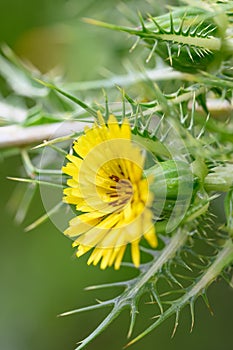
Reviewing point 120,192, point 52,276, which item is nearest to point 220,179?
point 120,192

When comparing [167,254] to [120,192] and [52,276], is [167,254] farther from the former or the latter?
[52,276]

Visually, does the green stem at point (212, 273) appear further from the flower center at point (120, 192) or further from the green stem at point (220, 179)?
the flower center at point (120, 192)

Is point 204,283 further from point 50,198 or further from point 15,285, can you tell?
point 15,285

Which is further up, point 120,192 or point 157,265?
point 120,192

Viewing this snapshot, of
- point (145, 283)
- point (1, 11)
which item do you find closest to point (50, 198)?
point (145, 283)

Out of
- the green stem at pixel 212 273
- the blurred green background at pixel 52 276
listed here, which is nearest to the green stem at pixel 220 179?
the green stem at pixel 212 273

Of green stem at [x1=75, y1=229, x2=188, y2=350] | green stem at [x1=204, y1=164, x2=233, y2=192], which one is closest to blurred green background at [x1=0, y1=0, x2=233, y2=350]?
green stem at [x1=75, y1=229, x2=188, y2=350]
